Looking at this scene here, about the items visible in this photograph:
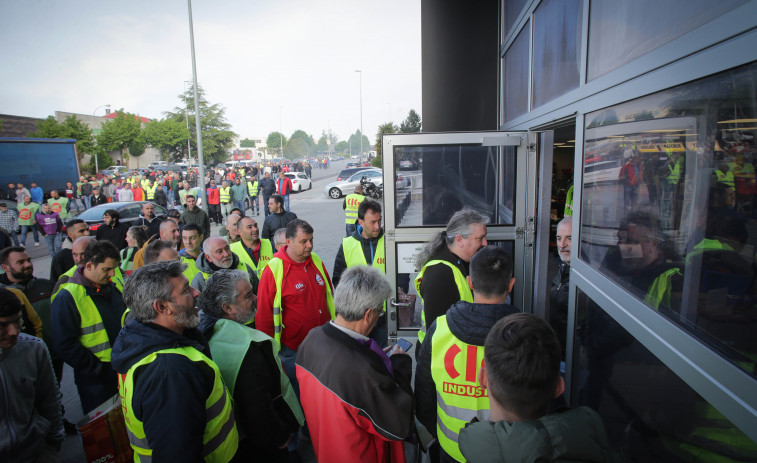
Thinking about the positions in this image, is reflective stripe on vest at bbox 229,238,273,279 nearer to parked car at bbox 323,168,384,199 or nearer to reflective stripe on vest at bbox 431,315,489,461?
reflective stripe on vest at bbox 431,315,489,461

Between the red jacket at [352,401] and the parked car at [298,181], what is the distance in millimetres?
29184

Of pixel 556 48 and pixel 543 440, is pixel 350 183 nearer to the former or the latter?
pixel 556 48

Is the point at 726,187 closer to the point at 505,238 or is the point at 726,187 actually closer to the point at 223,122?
the point at 505,238

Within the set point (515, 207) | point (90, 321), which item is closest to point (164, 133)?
point (90, 321)

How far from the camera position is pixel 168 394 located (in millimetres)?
1793

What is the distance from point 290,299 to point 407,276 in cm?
131

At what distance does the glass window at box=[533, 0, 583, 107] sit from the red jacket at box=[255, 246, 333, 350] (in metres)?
2.56

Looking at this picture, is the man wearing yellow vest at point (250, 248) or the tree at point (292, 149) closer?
the man wearing yellow vest at point (250, 248)

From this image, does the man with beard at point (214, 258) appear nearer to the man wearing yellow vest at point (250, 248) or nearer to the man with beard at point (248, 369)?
the man wearing yellow vest at point (250, 248)

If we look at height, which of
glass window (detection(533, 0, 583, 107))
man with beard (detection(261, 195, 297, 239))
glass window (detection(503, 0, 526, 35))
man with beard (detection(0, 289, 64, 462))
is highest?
glass window (detection(503, 0, 526, 35))

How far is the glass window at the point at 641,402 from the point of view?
1.39 meters

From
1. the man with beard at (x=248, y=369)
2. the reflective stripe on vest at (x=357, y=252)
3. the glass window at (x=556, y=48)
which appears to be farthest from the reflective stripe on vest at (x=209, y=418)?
the glass window at (x=556, y=48)

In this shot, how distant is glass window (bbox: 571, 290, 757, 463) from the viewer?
139 centimetres

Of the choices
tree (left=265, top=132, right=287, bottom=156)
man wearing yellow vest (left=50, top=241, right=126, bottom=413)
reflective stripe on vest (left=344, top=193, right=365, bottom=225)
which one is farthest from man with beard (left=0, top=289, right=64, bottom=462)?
tree (left=265, top=132, right=287, bottom=156)
